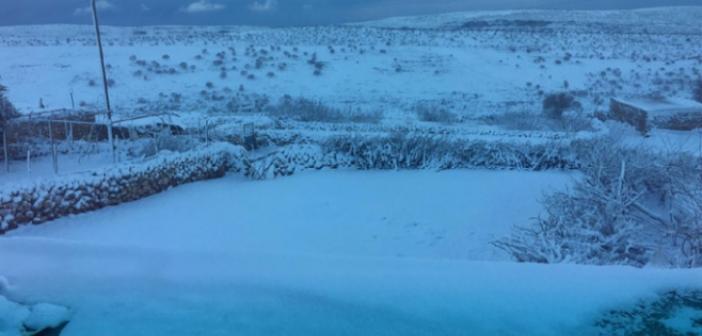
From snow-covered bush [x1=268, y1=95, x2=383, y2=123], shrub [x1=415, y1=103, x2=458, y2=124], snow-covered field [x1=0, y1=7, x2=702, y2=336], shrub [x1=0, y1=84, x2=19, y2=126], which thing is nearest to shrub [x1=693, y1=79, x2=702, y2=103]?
snow-covered field [x1=0, y1=7, x2=702, y2=336]

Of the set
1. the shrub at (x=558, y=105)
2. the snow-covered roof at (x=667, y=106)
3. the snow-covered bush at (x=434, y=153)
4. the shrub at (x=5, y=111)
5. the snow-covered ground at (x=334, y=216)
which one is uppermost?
the shrub at (x=5, y=111)

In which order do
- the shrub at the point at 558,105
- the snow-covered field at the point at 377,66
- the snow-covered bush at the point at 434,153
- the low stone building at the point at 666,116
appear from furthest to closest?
the snow-covered field at the point at 377,66
the shrub at the point at 558,105
the low stone building at the point at 666,116
the snow-covered bush at the point at 434,153

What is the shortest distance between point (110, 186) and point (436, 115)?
9600 millimetres

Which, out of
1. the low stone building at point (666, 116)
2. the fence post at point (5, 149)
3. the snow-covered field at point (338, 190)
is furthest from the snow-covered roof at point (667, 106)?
the fence post at point (5, 149)

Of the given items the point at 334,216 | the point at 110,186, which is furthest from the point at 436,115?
the point at 110,186

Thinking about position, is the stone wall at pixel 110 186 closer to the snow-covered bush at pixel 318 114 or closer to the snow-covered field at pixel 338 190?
the snow-covered field at pixel 338 190

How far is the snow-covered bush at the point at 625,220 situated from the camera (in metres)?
4.64

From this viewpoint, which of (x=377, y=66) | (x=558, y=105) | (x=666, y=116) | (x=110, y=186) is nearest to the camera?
(x=110, y=186)

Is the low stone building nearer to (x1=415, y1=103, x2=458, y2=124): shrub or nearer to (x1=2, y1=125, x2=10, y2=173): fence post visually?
(x1=415, y1=103, x2=458, y2=124): shrub

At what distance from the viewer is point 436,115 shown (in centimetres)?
1503

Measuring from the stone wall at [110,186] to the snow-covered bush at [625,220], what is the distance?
5.55m

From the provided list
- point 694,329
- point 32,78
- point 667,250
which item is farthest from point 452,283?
point 32,78

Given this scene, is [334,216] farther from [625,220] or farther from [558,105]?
[558,105]

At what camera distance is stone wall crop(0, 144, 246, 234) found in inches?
258
